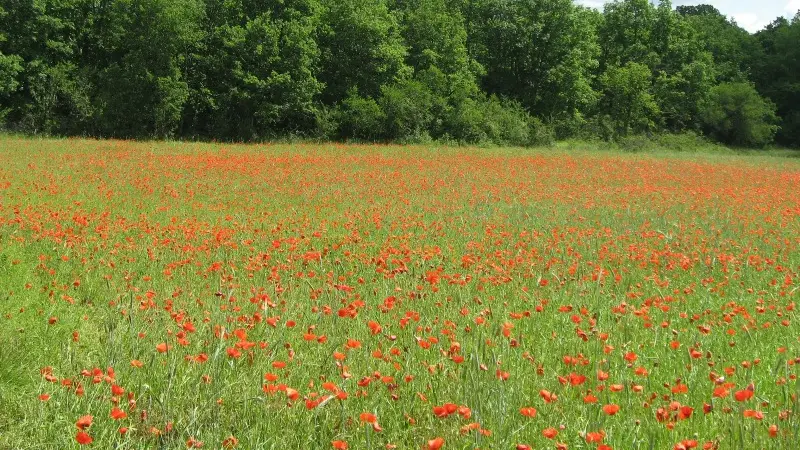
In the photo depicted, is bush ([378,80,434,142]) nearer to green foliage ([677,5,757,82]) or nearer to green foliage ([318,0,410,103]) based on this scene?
green foliage ([318,0,410,103])

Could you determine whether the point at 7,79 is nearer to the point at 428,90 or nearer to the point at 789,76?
the point at 428,90

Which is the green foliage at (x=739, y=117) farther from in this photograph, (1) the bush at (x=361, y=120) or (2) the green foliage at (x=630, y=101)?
(1) the bush at (x=361, y=120)

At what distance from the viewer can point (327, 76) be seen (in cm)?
4116

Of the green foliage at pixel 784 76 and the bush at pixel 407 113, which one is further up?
the green foliage at pixel 784 76

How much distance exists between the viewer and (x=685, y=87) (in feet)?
186

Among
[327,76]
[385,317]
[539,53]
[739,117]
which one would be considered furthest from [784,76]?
[385,317]

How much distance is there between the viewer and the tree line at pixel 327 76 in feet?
114

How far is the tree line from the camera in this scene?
114ft

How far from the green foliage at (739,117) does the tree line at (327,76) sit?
0.40 feet

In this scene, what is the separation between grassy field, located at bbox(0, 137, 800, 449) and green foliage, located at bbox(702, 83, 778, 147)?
40931 millimetres

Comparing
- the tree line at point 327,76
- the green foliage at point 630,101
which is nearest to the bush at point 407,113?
the tree line at point 327,76

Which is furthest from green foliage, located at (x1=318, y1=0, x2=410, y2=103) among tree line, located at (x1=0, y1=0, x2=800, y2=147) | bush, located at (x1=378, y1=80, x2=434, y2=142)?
bush, located at (x1=378, y1=80, x2=434, y2=142)

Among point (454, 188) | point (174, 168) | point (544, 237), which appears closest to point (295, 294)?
point (544, 237)

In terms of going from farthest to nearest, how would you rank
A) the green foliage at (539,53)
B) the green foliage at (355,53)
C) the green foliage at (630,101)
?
the green foliage at (539,53) < the green foliage at (630,101) < the green foliage at (355,53)
